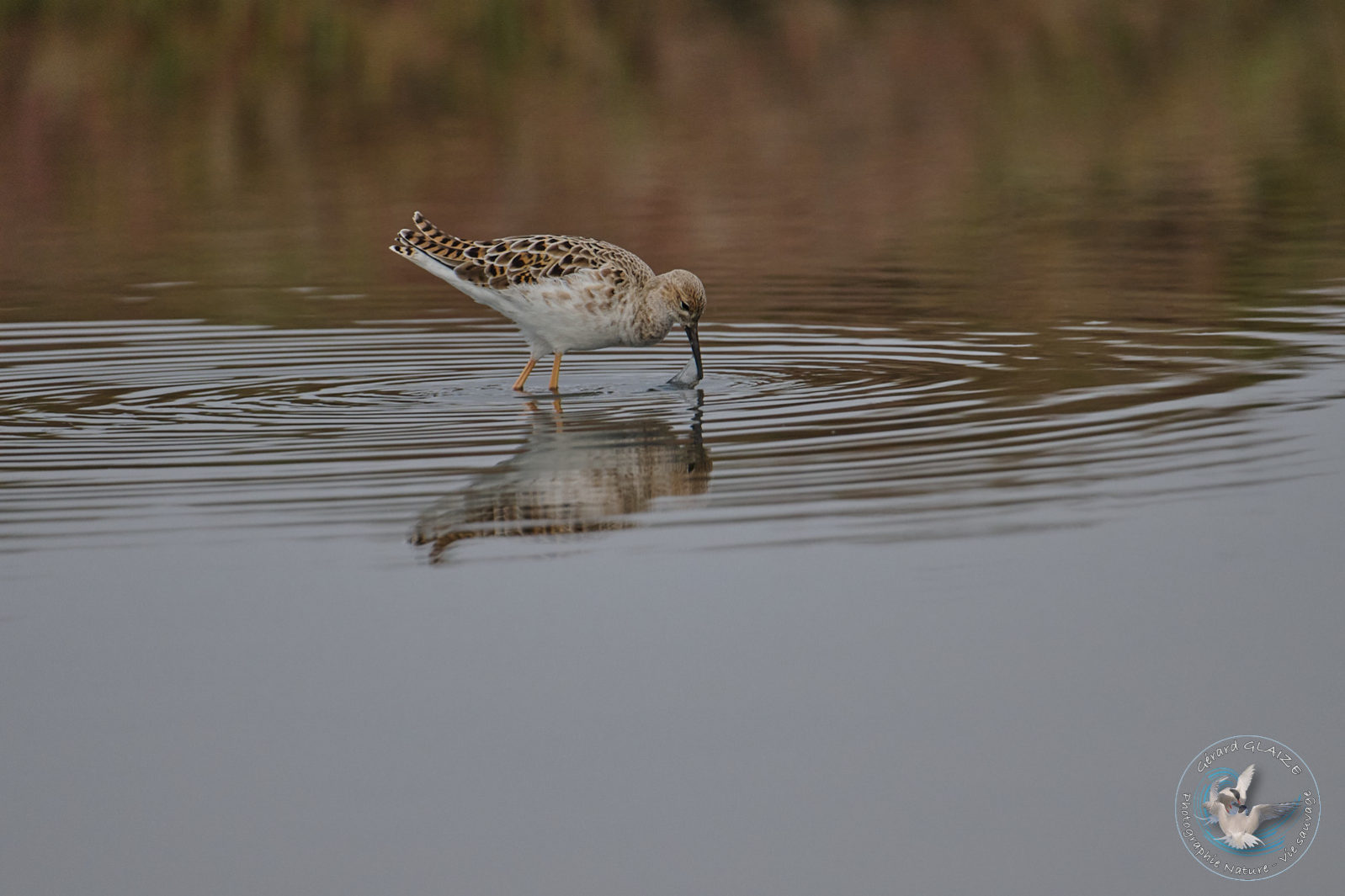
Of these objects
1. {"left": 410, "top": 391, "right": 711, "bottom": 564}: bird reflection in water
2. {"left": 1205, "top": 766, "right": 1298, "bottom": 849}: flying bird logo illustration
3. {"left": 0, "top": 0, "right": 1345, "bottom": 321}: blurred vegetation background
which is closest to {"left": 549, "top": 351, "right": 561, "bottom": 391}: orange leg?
{"left": 410, "top": 391, "right": 711, "bottom": 564}: bird reflection in water

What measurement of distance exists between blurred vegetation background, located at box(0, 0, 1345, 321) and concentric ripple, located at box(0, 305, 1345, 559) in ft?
8.89

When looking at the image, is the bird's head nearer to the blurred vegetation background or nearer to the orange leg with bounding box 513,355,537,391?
the orange leg with bounding box 513,355,537,391

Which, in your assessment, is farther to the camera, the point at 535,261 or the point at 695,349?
the point at 535,261

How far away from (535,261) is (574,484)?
4.21 meters

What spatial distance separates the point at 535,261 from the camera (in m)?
14.3

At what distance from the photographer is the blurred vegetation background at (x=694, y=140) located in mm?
22047

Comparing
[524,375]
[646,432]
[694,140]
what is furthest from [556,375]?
[694,140]

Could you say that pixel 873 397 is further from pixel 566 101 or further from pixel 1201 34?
pixel 1201 34

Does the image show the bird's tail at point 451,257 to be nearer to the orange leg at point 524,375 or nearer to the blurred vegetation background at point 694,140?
the orange leg at point 524,375

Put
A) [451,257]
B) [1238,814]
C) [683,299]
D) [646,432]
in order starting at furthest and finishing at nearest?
[451,257] < [683,299] < [646,432] < [1238,814]

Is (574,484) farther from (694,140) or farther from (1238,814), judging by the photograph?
(694,140)

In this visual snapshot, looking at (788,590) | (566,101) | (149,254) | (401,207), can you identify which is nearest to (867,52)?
(566,101)

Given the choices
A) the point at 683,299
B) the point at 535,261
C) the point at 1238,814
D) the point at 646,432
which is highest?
the point at 535,261

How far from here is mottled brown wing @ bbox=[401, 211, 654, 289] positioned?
14.2m
